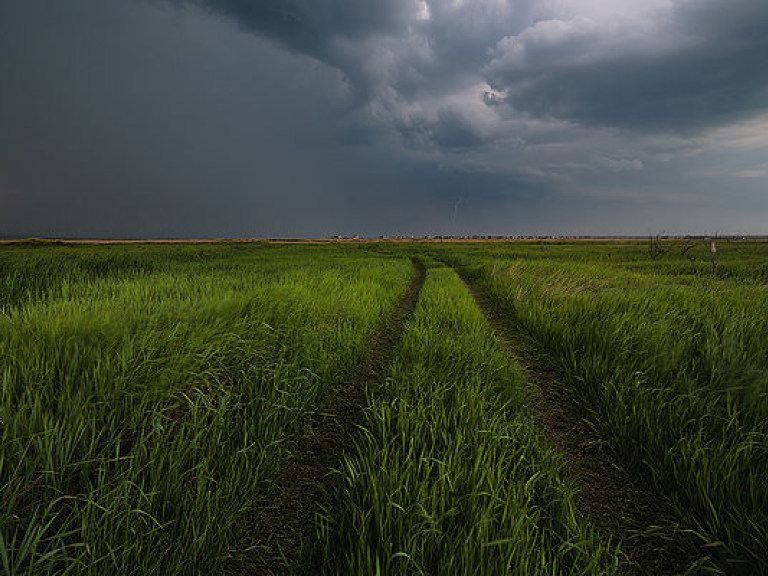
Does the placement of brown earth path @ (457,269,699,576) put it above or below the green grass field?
below

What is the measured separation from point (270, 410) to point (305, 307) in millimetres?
2563

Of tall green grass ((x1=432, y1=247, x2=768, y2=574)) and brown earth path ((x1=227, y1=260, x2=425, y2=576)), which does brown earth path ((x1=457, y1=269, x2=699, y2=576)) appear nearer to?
tall green grass ((x1=432, y1=247, x2=768, y2=574))

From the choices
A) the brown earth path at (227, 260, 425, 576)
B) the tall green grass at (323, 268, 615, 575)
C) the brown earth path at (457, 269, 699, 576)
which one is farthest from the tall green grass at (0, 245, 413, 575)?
the brown earth path at (457, 269, 699, 576)

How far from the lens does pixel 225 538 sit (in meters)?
1.74

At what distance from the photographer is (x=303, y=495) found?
2.21 meters

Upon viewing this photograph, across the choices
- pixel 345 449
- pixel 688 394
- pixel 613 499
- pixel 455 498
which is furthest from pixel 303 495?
pixel 688 394

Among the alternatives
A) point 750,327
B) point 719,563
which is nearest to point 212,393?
point 719,563

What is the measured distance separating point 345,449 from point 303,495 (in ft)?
1.79

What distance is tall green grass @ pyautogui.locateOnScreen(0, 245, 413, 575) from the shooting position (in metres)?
1.41

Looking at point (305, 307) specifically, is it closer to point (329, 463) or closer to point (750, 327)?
point (329, 463)

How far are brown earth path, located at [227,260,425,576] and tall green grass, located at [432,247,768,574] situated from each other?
2286 mm

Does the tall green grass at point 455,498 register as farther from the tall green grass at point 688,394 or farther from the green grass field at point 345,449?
the tall green grass at point 688,394

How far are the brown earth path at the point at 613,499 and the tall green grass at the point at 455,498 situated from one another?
6.9 inches

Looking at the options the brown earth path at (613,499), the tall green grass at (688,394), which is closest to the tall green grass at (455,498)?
the brown earth path at (613,499)
